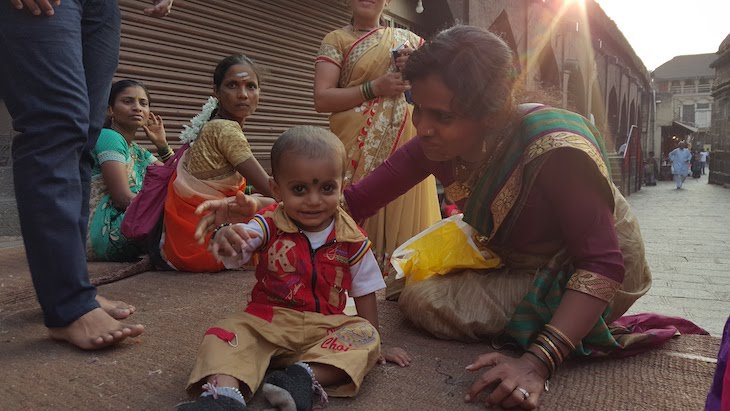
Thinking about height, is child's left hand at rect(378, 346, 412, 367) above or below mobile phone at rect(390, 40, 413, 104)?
below

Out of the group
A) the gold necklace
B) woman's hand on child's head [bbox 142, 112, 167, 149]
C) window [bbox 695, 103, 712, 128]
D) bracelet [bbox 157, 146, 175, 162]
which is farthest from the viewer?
window [bbox 695, 103, 712, 128]

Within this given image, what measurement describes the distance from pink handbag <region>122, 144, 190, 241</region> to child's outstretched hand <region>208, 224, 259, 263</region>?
1906 millimetres

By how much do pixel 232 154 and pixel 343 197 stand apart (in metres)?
1.14

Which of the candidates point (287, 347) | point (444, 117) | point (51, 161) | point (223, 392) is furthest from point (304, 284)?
point (51, 161)

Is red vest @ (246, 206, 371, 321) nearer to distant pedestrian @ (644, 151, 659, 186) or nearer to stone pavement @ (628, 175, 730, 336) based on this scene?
stone pavement @ (628, 175, 730, 336)

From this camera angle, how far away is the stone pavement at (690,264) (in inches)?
170

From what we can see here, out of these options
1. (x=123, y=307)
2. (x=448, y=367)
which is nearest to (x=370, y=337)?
(x=448, y=367)

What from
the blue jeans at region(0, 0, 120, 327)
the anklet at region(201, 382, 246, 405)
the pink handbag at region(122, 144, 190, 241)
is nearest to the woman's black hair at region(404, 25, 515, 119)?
the anklet at region(201, 382, 246, 405)

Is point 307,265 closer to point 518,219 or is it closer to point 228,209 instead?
point 228,209

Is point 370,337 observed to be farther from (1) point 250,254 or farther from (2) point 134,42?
(2) point 134,42

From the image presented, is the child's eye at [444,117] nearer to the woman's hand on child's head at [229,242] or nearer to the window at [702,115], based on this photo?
the woman's hand on child's head at [229,242]

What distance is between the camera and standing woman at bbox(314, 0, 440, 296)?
3.21m

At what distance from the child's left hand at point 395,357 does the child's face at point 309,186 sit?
18.4 inches

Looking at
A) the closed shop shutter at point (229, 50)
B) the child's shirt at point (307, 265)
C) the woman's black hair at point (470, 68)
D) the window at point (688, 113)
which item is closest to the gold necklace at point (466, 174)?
the woman's black hair at point (470, 68)
